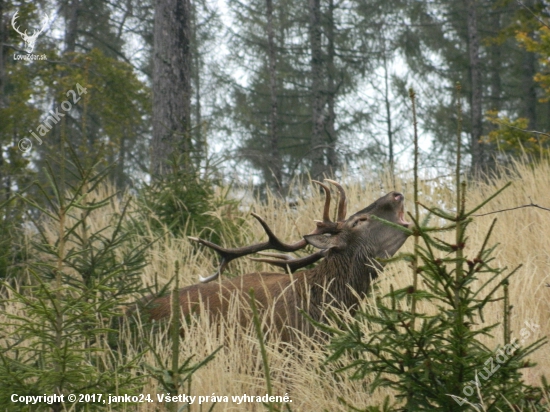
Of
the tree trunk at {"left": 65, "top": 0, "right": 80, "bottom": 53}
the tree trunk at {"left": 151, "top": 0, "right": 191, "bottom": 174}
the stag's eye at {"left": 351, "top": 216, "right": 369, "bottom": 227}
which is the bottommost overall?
the stag's eye at {"left": 351, "top": 216, "right": 369, "bottom": 227}

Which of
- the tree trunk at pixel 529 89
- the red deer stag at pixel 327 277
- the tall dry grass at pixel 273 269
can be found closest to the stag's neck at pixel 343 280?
the red deer stag at pixel 327 277

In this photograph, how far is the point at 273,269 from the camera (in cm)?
687

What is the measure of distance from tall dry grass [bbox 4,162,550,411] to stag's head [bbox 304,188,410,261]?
0.58 feet

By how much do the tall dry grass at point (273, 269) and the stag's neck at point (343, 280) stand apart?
146 mm

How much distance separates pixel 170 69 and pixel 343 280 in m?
5.83

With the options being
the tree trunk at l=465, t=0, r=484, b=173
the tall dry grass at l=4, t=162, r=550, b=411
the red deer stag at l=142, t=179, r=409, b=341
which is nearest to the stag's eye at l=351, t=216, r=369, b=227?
the red deer stag at l=142, t=179, r=409, b=341

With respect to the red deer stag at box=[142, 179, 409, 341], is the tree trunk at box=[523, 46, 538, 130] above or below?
above

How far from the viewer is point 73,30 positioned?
789 inches

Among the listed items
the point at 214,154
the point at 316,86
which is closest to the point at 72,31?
the point at 316,86

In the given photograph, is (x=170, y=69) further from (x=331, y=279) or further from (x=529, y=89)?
(x=529, y=89)

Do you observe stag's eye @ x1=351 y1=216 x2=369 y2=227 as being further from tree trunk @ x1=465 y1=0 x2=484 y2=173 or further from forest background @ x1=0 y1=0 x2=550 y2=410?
tree trunk @ x1=465 y1=0 x2=484 y2=173

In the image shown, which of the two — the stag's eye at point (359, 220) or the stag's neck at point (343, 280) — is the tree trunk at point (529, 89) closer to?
the stag's eye at point (359, 220)

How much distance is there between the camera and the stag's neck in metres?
5.40

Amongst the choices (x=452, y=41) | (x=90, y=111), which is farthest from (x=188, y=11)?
(x=452, y=41)
